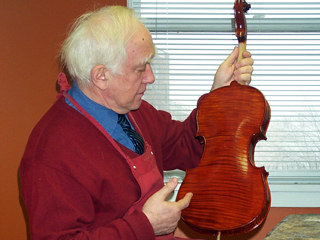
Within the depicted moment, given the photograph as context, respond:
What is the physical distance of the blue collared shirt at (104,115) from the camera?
1.27 meters

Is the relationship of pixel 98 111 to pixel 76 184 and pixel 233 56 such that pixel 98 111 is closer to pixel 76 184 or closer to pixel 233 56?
pixel 76 184

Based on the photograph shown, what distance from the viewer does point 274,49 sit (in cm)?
212

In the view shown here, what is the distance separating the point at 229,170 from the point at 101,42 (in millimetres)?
574

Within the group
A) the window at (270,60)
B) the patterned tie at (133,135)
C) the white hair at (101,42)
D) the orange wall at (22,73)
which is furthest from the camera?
the window at (270,60)

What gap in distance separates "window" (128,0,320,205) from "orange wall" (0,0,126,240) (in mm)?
376

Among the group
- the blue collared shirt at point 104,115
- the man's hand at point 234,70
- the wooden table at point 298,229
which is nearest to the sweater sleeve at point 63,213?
the blue collared shirt at point 104,115

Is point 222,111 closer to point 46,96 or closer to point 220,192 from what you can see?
point 220,192

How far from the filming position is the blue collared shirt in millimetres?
1273

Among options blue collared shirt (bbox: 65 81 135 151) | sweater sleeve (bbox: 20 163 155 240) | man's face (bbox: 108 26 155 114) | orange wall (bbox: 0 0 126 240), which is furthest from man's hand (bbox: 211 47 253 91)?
orange wall (bbox: 0 0 126 240)

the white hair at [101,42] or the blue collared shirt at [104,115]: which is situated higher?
the white hair at [101,42]

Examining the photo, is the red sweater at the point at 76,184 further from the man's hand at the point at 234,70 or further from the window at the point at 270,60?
the window at the point at 270,60

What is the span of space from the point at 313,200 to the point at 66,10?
167 centimetres

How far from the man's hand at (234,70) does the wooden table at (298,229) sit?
49 centimetres

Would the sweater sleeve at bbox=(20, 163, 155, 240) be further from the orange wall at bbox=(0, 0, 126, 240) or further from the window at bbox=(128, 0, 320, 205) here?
the window at bbox=(128, 0, 320, 205)
